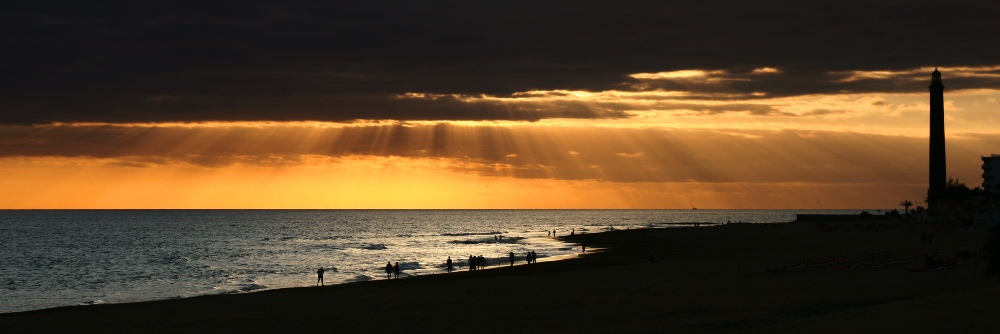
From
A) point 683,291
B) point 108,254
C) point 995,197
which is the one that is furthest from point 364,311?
point 995,197

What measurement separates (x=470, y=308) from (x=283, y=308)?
29.9 feet

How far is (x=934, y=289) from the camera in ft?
109

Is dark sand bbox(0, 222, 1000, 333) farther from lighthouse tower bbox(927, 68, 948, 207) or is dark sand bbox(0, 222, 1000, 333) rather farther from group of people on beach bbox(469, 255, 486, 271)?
lighthouse tower bbox(927, 68, 948, 207)

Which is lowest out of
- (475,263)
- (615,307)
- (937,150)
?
(475,263)

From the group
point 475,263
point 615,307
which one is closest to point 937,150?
point 475,263

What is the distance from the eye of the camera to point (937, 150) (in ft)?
516

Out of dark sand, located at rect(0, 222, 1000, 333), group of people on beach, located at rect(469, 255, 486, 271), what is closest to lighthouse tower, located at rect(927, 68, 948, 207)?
group of people on beach, located at rect(469, 255, 486, 271)

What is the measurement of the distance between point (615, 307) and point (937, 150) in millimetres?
Result: 144352

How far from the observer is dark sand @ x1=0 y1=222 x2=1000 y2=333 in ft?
74.4

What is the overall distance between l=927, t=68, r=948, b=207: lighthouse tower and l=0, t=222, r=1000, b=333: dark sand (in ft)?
396

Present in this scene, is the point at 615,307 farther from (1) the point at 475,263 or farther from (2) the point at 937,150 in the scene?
(2) the point at 937,150

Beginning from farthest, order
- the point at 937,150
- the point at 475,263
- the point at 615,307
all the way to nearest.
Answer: the point at 937,150 → the point at 475,263 → the point at 615,307

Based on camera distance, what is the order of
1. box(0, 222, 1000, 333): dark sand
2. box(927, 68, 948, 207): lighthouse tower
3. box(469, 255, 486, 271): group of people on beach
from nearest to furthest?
box(0, 222, 1000, 333): dark sand → box(469, 255, 486, 271): group of people on beach → box(927, 68, 948, 207): lighthouse tower

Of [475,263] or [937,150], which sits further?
[937,150]
